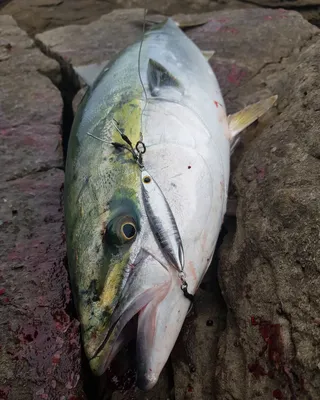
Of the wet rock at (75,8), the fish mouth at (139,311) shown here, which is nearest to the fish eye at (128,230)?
the fish mouth at (139,311)

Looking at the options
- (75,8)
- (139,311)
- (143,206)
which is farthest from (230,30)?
(139,311)

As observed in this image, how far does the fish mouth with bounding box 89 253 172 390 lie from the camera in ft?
5.37

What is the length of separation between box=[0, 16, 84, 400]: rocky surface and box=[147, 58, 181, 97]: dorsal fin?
852 mm

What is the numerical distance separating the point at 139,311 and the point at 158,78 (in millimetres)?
1360

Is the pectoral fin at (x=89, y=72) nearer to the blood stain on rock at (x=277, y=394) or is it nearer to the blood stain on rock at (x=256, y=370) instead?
the blood stain on rock at (x=256, y=370)

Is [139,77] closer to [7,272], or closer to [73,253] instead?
[73,253]

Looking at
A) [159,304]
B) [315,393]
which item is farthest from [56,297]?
[315,393]

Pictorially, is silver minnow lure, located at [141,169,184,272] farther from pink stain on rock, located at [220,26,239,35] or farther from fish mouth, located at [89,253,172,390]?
pink stain on rock, located at [220,26,239,35]

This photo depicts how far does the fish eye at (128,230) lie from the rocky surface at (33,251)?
545mm

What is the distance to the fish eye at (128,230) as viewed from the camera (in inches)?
69.3

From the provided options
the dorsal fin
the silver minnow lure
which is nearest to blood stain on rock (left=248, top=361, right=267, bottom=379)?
the silver minnow lure

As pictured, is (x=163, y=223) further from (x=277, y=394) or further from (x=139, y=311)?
(x=277, y=394)

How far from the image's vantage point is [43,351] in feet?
6.23

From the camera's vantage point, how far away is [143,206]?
1839 mm
